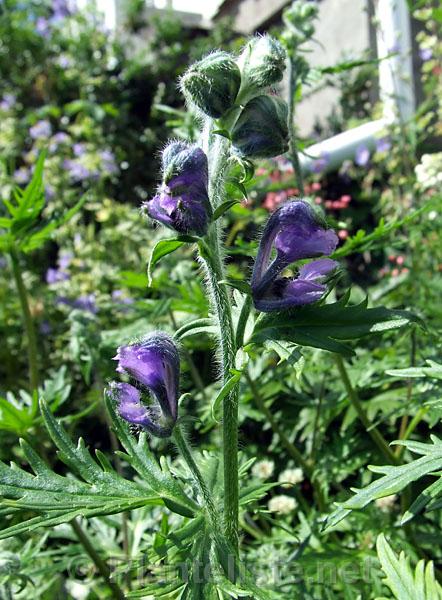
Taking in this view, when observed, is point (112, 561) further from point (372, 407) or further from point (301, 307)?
point (301, 307)

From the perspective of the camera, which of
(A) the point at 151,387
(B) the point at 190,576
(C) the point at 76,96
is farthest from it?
(C) the point at 76,96

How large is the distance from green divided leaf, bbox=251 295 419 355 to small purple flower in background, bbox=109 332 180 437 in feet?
0.60

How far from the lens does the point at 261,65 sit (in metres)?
1.08

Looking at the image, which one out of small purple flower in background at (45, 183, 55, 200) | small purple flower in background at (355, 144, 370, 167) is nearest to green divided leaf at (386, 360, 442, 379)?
small purple flower in background at (355, 144, 370, 167)

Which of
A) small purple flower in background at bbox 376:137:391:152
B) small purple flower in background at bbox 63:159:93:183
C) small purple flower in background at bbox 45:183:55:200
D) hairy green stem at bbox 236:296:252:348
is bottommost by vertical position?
hairy green stem at bbox 236:296:252:348

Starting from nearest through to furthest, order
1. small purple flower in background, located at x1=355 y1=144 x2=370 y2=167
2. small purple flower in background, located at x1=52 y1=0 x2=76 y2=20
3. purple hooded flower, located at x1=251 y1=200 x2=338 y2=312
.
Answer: purple hooded flower, located at x1=251 y1=200 x2=338 y2=312 < small purple flower in background, located at x1=355 y1=144 x2=370 y2=167 < small purple flower in background, located at x1=52 y1=0 x2=76 y2=20

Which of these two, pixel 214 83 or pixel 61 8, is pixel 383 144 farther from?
pixel 61 8

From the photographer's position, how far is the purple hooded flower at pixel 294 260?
111 cm

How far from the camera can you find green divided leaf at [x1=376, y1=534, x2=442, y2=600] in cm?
109

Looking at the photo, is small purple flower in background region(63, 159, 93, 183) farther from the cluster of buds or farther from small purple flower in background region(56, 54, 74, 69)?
the cluster of buds

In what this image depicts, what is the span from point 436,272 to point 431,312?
1.14m

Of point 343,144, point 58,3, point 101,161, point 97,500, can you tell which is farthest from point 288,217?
point 58,3

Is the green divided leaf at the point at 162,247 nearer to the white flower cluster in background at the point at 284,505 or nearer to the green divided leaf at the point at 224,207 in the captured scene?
the green divided leaf at the point at 224,207

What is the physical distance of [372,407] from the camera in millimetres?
2186
